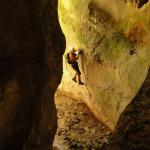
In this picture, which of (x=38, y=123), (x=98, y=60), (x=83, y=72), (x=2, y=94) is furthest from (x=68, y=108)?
(x=2, y=94)

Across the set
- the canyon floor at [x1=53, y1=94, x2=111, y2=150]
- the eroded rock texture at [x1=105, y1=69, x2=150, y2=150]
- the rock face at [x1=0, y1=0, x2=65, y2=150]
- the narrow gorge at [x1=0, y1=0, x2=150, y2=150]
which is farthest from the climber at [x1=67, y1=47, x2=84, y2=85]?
the eroded rock texture at [x1=105, y1=69, x2=150, y2=150]

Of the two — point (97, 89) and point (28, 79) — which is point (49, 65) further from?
point (97, 89)

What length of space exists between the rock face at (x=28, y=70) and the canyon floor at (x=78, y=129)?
3324 mm

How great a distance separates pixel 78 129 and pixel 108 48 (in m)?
3.29

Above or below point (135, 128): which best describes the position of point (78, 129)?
below

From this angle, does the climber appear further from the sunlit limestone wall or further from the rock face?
the rock face

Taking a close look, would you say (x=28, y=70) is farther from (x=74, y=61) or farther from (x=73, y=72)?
(x=73, y=72)

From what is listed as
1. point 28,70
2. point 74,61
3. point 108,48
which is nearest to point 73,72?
point 74,61

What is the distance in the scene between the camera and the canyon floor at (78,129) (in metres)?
11.2

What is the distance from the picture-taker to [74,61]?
1293cm

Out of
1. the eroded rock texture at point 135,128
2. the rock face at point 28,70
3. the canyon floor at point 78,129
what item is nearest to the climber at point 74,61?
the canyon floor at point 78,129

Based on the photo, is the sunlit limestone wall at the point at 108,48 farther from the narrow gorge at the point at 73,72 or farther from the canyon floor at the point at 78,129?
the canyon floor at the point at 78,129

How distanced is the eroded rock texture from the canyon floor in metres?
6.06

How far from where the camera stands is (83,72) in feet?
42.2
